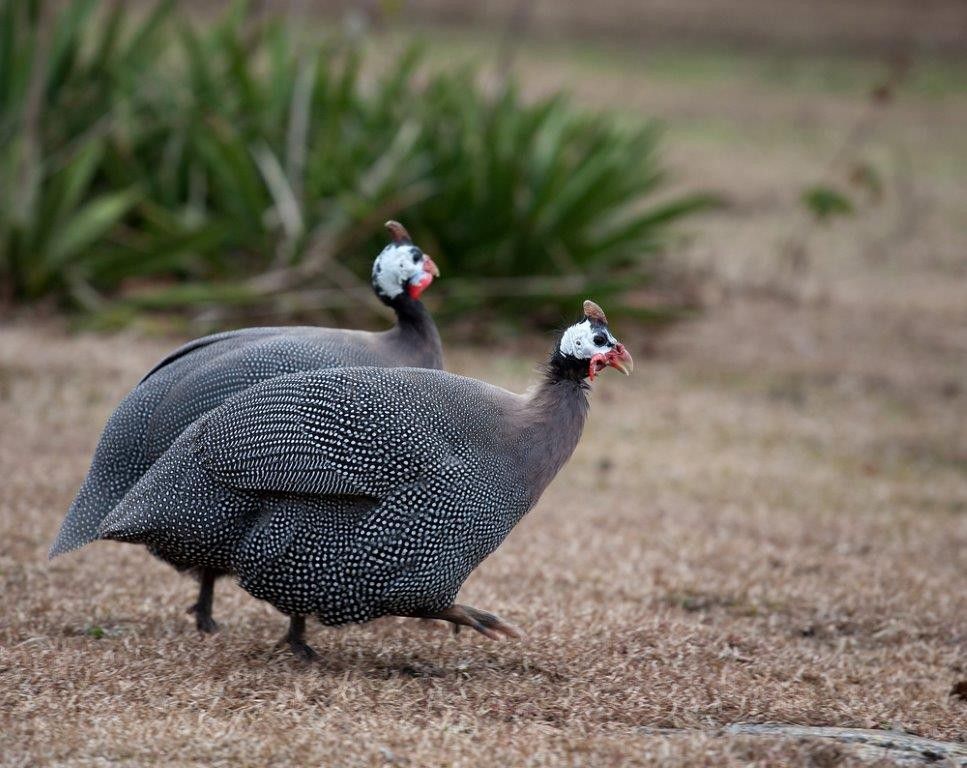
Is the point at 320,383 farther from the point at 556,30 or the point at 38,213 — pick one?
the point at 556,30

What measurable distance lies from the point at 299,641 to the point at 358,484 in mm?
466

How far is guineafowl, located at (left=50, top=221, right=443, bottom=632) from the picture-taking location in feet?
11.5

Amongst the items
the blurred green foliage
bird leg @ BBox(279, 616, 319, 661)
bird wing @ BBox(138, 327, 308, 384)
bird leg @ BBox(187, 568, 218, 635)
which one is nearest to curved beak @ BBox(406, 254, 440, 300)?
bird wing @ BBox(138, 327, 308, 384)

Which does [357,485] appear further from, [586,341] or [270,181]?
[270,181]

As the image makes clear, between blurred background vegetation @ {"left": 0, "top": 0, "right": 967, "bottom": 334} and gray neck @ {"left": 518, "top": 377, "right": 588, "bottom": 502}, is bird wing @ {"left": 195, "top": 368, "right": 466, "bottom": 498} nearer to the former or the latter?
gray neck @ {"left": 518, "top": 377, "right": 588, "bottom": 502}

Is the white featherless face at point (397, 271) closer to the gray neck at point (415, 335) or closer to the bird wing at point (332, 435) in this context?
the gray neck at point (415, 335)

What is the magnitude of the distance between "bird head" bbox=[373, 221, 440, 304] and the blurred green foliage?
2.67m

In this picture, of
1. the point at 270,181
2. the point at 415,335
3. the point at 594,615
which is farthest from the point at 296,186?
the point at 594,615

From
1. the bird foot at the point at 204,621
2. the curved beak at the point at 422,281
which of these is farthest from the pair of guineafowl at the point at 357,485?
the curved beak at the point at 422,281

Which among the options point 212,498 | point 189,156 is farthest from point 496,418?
point 189,156

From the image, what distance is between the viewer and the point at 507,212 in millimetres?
7297

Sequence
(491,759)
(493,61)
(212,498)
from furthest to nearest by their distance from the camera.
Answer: (493,61), (212,498), (491,759)

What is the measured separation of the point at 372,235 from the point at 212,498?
4051mm

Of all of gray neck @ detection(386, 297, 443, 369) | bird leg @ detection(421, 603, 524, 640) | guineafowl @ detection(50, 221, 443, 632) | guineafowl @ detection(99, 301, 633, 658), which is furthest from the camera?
gray neck @ detection(386, 297, 443, 369)
